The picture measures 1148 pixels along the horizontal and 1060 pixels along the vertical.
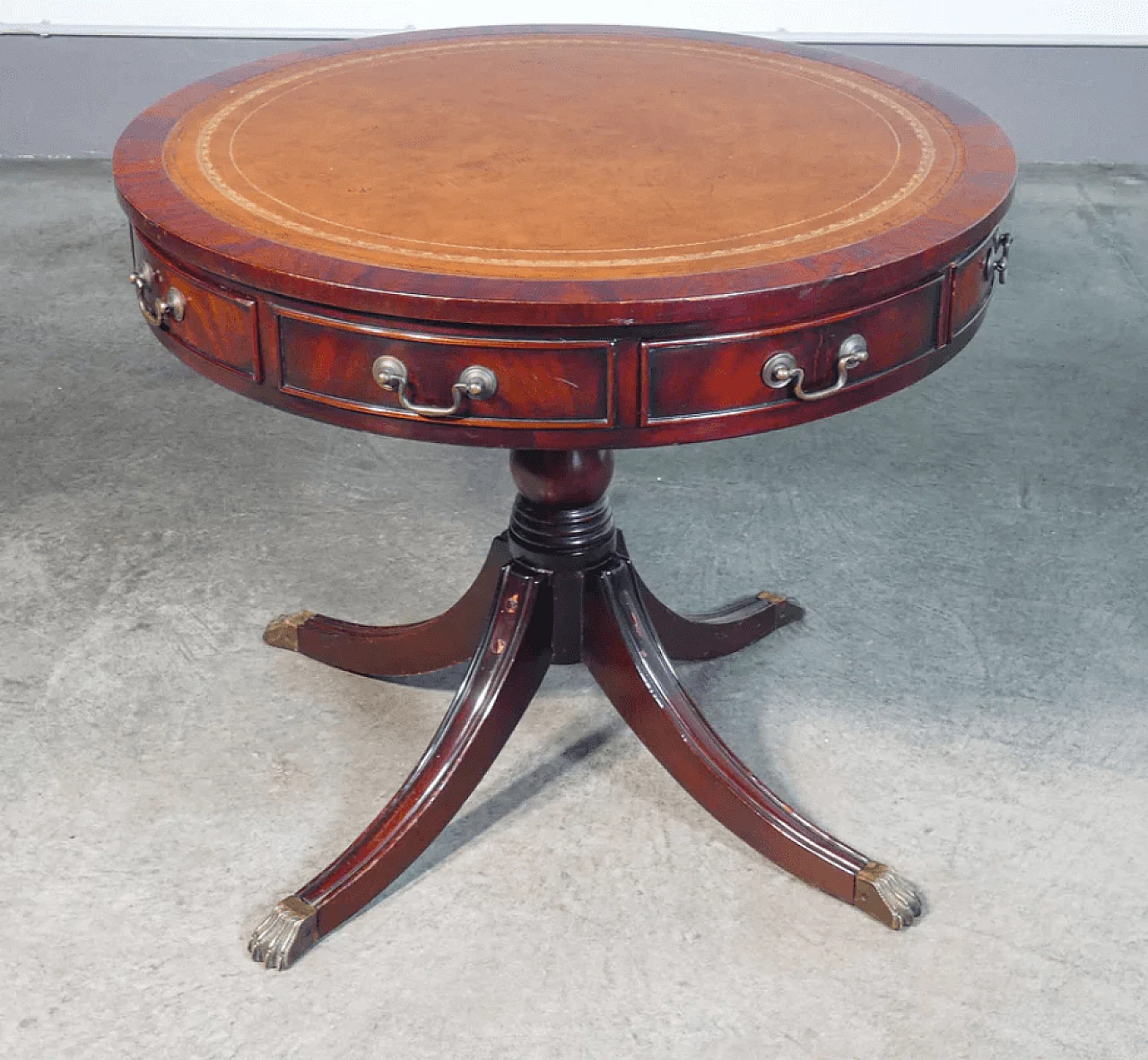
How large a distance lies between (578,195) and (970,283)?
435mm

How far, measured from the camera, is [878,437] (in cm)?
319

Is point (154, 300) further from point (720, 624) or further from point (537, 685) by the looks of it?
point (720, 624)

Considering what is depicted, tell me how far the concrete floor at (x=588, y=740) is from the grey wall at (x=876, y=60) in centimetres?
122

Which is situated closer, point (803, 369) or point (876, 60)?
point (803, 369)

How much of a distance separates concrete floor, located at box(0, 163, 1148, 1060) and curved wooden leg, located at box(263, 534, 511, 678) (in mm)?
34

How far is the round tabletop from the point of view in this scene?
156 cm

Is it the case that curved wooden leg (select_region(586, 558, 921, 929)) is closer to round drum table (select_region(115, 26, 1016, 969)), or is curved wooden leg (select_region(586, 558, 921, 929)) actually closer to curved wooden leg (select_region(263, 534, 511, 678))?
round drum table (select_region(115, 26, 1016, 969))

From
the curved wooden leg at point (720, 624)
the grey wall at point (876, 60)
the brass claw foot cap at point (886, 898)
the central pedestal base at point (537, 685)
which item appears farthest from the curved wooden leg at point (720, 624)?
the grey wall at point (876, 60)

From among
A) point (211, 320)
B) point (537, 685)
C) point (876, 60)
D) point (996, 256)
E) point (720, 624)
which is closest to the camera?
point (211, 320)

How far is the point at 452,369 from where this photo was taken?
1580 mm

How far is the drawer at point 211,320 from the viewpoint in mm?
1662

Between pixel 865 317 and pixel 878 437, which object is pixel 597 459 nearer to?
pixel 865 317

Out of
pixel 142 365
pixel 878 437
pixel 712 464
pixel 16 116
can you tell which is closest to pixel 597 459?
pixel 712 464

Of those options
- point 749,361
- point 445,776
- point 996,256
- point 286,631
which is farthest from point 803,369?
point 286,631
